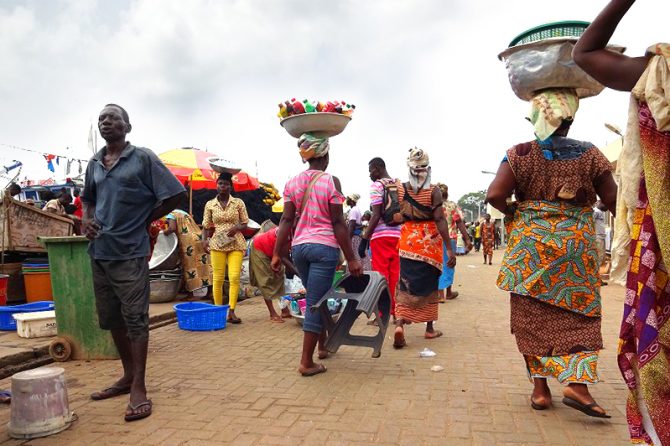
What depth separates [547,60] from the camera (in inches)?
124

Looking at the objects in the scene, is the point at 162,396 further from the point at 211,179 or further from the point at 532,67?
the point at 211,179

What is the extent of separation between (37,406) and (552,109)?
3.68 m

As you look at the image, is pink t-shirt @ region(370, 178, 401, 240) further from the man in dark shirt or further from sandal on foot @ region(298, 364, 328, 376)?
the man in dark shirt

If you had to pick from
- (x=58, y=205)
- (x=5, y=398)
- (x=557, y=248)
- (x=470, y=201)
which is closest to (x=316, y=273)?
(x=557, y=248)

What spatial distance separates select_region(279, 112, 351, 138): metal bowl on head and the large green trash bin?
7.28ft

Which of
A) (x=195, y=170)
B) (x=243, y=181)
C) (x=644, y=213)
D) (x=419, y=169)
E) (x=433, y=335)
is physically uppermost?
(x=195, y=170)

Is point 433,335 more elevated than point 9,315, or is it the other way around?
point 9,315

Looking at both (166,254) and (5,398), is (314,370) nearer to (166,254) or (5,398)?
(5,398)

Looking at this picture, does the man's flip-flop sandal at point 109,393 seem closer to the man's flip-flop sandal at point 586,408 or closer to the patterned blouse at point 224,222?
the patterned blouse at point 224,222

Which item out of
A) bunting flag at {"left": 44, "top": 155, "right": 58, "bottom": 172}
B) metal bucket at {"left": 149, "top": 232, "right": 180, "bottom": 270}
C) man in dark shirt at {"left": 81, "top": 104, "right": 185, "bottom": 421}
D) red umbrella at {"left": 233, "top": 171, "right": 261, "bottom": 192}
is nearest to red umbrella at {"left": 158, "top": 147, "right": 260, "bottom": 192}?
red umbrella at {"left": 233, "top": 171, "right": 261, "bottom": 192}

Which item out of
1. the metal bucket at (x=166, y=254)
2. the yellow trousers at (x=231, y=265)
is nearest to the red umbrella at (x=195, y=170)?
the metal bucket at (x=166, y=254)

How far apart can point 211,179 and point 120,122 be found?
7.91m

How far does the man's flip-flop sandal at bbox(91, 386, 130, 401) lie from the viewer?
3.72m

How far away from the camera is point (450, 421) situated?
318 centimetres
